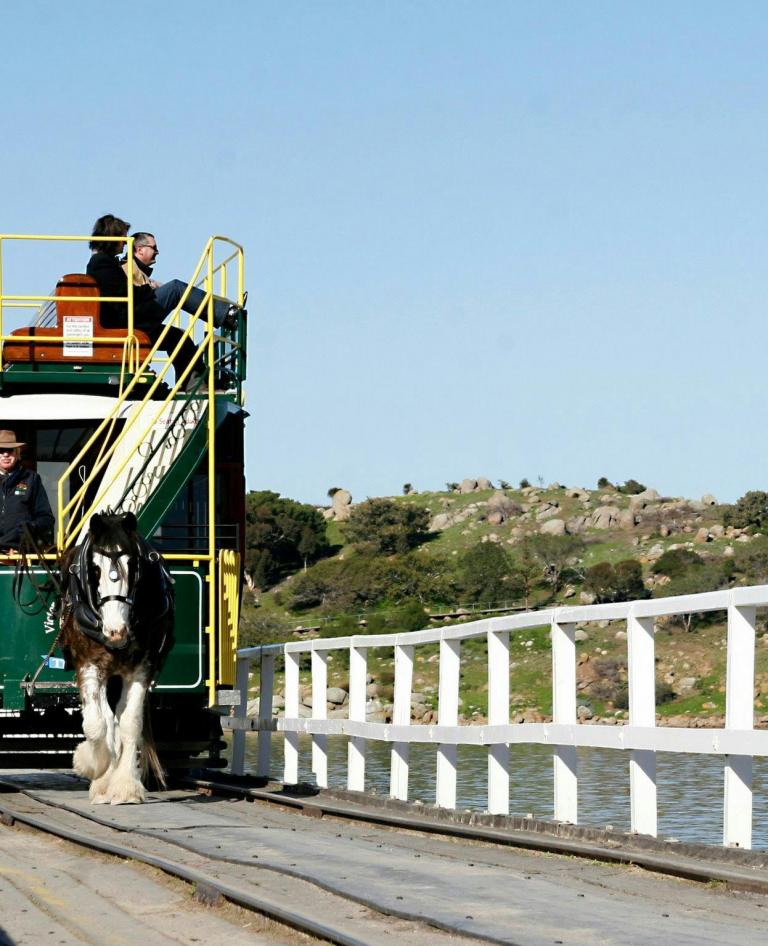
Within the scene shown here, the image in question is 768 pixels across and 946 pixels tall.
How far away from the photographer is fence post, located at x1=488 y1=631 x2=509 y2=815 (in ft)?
40.8

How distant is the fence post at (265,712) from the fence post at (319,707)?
867 mm

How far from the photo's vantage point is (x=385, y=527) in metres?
110

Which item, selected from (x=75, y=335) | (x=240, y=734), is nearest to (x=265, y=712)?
(x=240, y=734)

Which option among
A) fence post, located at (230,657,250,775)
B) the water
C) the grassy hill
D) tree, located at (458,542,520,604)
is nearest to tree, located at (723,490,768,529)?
the grassy hill

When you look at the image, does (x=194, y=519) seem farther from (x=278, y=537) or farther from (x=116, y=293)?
(x=278, y=537)

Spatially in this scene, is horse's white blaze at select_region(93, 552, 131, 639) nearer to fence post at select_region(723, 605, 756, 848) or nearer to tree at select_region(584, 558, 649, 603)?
fence post at select_region(723, 605, 756, 848)

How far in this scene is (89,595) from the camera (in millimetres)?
14500

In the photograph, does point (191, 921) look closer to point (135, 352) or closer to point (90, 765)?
point (90, 765)

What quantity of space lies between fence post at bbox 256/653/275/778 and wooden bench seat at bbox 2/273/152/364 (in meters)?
3.26

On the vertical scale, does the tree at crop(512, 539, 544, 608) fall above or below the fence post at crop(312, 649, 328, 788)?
above

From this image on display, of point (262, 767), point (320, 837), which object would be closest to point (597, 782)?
point (262, 767)

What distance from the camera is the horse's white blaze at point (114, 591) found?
46.5ft

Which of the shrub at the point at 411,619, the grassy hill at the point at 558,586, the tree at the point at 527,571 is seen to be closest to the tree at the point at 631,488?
the grassy hill at the point at 558,586

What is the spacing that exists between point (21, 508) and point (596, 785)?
6.63 meters
